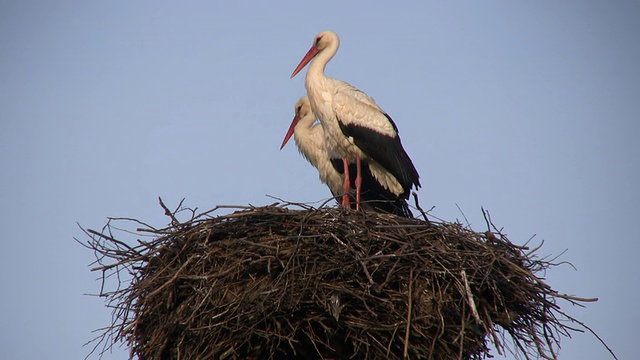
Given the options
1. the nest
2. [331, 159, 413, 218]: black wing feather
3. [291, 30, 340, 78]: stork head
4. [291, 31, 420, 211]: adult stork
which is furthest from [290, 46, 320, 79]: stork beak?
the nest

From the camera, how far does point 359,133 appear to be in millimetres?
8266

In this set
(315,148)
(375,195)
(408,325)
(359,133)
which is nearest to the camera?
(408,325)

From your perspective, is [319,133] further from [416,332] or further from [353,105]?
[416,332]

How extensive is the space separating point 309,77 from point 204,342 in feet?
10.6

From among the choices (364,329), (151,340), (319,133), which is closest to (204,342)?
(151,340)

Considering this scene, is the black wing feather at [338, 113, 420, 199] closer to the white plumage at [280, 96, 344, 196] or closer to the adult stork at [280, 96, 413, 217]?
the adult stork at [280, 96, 413, 217]

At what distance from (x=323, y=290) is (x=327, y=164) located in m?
3.10

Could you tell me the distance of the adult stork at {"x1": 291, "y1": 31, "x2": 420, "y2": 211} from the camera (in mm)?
8289

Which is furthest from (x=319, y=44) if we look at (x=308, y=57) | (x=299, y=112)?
(x=299, y=112)

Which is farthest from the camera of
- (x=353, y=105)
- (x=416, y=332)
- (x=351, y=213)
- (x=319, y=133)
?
(x=319, y=133)

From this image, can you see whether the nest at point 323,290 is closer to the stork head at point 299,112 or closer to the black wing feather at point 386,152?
the black wing feather at point 386,152

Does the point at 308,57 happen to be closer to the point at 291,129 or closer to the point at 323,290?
the point at 291,129

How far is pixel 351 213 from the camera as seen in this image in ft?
22.0

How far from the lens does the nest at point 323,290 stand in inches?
237
